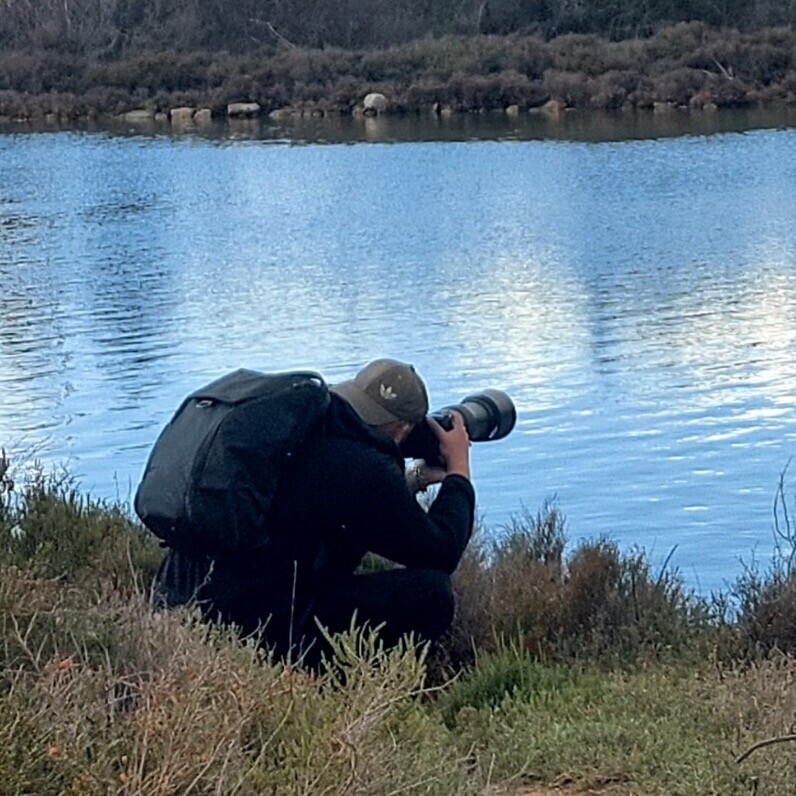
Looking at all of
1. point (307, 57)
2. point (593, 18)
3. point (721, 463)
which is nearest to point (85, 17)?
point (307, 57)

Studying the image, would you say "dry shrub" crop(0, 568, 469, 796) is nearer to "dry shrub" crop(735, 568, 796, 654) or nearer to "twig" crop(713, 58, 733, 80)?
"dry shrub" crop(735, 568, 796, 654)

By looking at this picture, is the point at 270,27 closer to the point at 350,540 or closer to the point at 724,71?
the point at 724,71

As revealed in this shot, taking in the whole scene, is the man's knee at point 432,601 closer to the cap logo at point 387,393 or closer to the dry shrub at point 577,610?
the dry shrub at point 577,610

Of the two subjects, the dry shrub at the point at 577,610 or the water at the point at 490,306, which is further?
the water at the point at 490,306

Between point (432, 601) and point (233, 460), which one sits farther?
point (432, 601)

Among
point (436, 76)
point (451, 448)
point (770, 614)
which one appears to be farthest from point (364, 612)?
point (436, 76)

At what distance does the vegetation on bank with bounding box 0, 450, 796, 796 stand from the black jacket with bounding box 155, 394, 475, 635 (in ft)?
0.99

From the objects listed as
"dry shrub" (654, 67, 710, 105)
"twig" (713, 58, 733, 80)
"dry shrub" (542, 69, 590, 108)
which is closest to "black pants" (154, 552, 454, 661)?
"dry shrub" (654, 67, 710, 105)

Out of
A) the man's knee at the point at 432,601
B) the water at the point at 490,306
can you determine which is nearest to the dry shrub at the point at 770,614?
the man's knee at the point at 432,601

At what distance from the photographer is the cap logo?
464 cm

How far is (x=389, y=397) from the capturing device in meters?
4.64

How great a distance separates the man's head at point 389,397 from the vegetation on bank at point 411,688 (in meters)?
0.75

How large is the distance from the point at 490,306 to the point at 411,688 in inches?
455

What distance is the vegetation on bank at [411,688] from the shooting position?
2.94 m
